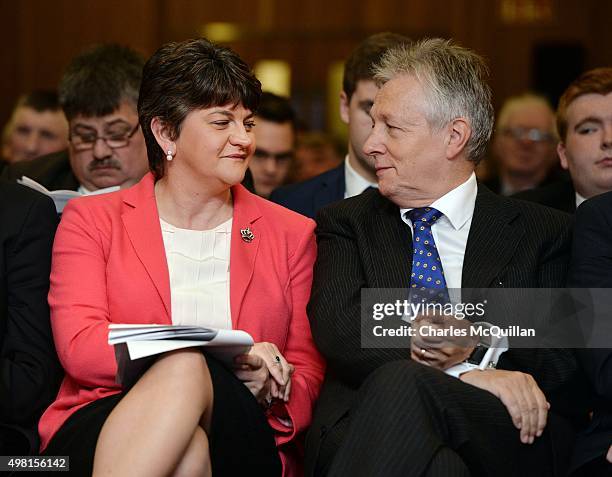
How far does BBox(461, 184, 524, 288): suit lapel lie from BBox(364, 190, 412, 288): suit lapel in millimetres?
176

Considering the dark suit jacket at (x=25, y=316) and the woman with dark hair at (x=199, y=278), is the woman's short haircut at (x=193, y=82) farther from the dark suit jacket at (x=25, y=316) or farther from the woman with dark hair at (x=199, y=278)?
the dark suit jacket at (x=25, y=316)

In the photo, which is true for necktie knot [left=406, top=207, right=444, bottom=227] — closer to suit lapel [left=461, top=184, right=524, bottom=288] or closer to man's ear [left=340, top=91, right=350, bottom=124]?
suit lapel [left=461, top=184, right=524, bottom=288]

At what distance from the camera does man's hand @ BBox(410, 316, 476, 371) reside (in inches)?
109

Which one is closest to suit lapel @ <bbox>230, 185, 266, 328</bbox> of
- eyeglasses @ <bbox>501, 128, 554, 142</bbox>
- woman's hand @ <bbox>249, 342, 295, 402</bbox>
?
woman's hand @ <bbox>249, 342, 295, 402</bbox>

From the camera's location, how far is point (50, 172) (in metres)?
4.05

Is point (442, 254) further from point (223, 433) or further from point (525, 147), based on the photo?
point (525, 147)

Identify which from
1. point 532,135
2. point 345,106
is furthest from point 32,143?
point 532,135

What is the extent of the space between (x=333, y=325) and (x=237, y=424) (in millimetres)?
412

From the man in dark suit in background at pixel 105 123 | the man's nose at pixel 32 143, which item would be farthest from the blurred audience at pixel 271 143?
the man's nose at pixel 32 143

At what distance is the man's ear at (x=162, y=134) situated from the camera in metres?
3.10

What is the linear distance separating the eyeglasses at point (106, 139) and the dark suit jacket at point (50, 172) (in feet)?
0.72

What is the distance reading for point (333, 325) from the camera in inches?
114

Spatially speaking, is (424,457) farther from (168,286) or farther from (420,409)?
(168,286)

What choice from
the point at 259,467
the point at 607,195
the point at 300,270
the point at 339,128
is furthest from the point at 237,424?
the point at 339,128
